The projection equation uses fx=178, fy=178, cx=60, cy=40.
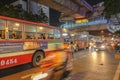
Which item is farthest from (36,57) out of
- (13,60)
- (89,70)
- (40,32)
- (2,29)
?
(89,70)

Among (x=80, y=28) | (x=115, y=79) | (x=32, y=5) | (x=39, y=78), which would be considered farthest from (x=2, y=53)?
(x=80, y=28)

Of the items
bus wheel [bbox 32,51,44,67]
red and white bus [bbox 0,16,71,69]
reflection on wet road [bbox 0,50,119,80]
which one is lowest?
reflection on wet road [bbox 0,50,119,80]

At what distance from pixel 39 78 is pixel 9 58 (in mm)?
4065

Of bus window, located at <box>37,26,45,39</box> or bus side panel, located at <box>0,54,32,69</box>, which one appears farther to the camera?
bus window, located at <box>37,26,45,39</box>

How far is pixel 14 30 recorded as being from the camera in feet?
32.4

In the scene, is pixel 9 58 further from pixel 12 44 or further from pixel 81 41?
pixel 81 41

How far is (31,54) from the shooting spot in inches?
438

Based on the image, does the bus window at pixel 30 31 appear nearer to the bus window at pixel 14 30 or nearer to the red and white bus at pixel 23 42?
the red and white bus at pixel 23 42

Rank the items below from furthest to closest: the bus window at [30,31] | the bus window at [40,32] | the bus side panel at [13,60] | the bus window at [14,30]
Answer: the bus window at [40,32] < the bus window at [30,31] < the bus window at [14,30] < the bus side panel at [13,60]

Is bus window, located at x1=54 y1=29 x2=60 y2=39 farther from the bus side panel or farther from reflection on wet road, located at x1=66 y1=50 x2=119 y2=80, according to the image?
the bus side panel

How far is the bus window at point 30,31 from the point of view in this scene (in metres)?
10.8

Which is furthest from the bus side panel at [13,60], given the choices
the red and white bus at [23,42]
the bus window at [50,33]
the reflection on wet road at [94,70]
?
the reflection on wet road at [94,70]

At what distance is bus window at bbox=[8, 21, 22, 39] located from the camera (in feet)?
31.6

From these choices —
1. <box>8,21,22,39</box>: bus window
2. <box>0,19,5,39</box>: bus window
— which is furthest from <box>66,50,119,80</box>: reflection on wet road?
<box>0,19,5,39</box>: bus window
